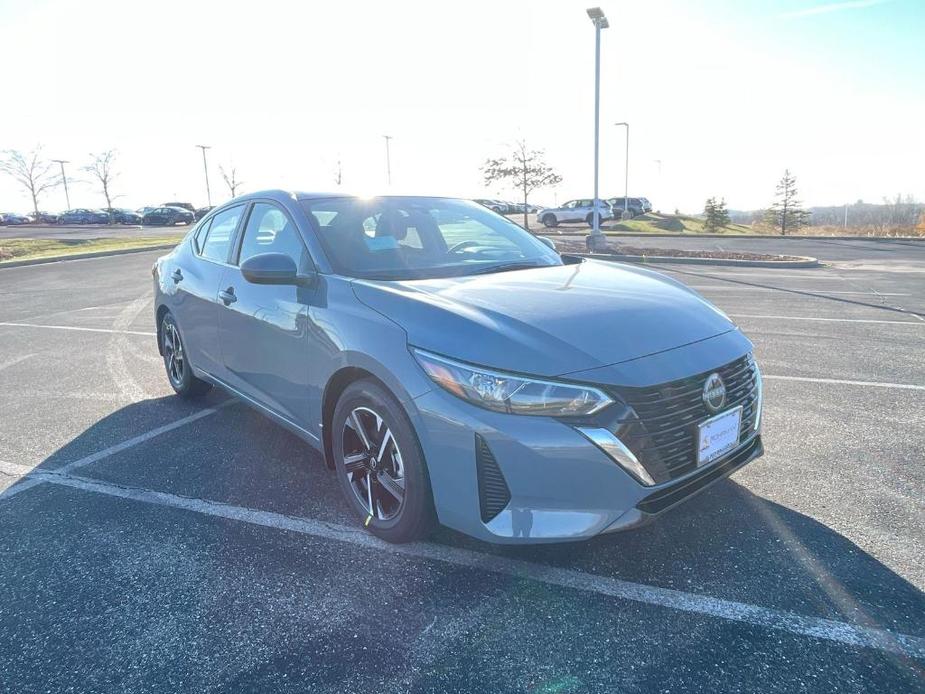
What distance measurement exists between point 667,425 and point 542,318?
66 cm

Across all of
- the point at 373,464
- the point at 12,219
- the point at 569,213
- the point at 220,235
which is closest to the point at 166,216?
the point at 12,219

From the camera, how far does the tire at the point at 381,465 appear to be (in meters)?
2.69

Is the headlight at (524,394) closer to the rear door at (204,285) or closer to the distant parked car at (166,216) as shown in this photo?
the rear door at (204,285)

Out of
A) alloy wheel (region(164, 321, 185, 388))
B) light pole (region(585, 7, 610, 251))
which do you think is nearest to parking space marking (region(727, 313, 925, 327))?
alloy wheel (region(164, 321, 185, 388))

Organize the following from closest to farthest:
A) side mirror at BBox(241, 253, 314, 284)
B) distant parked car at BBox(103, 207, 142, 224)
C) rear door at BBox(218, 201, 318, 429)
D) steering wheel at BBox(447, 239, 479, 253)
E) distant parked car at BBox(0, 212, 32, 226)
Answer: side mirror at BBox(241, 253, 314, 284) → rear door at BBox(218, 201, 318, 429) → steering wheel at BBox(447, 239, 479, 253) → distant parked car at BBox(103, 207, 142, 224) → distant parked car at BBox(0, 212, 32, 226)

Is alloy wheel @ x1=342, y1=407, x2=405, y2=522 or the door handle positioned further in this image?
the door handle

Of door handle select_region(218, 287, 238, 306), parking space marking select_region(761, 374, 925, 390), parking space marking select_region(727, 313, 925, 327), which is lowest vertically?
parking space marking select_region(761, 374, 925, 390)

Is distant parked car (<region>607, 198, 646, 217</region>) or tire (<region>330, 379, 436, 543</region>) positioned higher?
distant parked car (<region>607, 198, 646, 217</region>)

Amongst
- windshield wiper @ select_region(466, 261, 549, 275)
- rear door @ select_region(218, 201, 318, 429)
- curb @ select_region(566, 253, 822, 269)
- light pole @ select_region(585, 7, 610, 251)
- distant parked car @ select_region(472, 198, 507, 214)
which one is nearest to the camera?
rear door @ select_region(218, 201, 318, 429)

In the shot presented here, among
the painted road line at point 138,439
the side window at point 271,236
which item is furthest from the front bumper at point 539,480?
the painted road line at point 138,439

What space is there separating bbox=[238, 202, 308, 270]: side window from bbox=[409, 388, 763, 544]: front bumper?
145 cm

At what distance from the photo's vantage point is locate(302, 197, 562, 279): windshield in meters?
3.38

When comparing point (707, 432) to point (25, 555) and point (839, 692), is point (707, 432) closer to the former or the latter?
point (839, 692)

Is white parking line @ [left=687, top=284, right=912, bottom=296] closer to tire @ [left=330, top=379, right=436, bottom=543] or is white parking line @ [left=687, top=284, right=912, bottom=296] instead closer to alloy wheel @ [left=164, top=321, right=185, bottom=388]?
alloy wheel @ [left=164, top=321, right=185, bottom=388]
